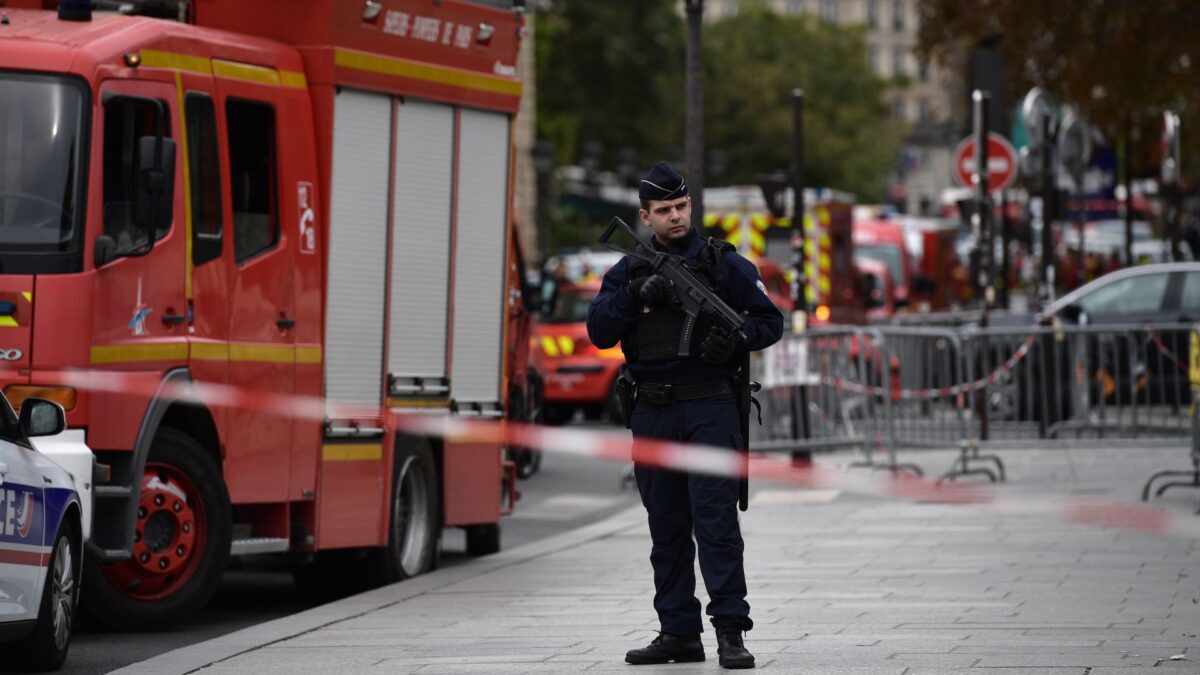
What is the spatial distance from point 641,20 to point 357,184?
5835 cm

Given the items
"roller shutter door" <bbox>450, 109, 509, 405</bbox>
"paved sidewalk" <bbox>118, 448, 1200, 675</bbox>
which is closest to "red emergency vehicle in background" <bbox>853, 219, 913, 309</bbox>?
"paved sidewalk" <bbox>118, 448, 1200, 675</bbox>

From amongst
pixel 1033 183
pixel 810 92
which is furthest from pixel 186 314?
pixel 810 92

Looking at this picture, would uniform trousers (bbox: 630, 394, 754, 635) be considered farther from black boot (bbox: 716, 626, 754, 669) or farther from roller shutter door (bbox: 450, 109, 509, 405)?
roller shutter door (bbox: 450, 109, 509, 405)

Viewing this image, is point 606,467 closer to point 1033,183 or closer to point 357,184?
point 1033,183

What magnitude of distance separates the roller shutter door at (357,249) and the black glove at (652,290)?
3956mm

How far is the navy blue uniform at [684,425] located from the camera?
9125mm

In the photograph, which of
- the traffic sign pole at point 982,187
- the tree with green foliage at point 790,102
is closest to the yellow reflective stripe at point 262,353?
the traffic sign pole at point 982,187

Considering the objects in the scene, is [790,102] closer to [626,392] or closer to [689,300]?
[626,392]

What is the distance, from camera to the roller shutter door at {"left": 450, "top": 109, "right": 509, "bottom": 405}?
14.0m

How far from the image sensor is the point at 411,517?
13.8 metres

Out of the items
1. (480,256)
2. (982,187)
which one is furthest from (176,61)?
(982,187)

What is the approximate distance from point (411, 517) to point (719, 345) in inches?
203

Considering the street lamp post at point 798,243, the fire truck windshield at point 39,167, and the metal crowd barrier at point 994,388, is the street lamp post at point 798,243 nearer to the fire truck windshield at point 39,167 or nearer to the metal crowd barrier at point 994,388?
the metal crowd barrier at point 994,388

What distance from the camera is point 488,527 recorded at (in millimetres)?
15172
